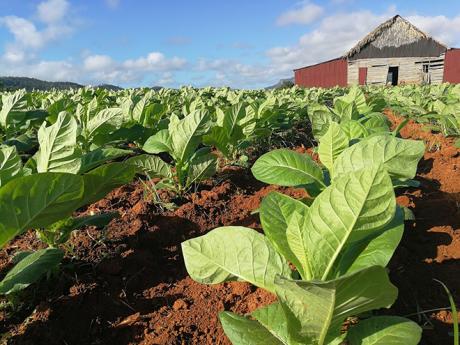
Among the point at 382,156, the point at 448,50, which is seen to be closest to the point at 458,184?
the point at 382,156

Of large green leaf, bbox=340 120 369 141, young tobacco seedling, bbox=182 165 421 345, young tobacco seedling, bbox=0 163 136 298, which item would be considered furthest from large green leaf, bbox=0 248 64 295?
large green leaf, bbox=340 120 369 141

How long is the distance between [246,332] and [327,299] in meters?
0.28

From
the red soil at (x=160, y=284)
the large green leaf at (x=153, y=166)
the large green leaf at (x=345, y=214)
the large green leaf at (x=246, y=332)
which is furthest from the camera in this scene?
the large green leaf at (x=153, y=166)

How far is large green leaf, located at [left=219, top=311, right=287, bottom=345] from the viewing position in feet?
3.39

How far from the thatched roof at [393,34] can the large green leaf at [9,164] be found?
3064 centimetres

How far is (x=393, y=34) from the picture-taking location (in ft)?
A: 94.8

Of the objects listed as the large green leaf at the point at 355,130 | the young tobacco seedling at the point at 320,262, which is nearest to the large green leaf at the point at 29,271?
the young tobacco seedling at the point at 320,262

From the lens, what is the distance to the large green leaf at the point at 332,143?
5.62ft

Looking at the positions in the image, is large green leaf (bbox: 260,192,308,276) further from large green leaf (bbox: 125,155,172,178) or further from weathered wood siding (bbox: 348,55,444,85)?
weathered wood siding (bbox: 348,55,444,85)

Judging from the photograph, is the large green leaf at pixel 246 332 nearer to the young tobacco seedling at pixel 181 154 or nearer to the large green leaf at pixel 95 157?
the large green leaf at pixel 95 157

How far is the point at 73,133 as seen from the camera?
1615 millimetres

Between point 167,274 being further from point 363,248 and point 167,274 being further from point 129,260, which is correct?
point 363,248

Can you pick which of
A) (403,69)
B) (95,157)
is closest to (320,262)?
(95,157)

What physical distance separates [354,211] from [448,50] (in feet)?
103
